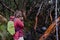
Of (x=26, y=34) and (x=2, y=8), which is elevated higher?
(x=2, y=8)

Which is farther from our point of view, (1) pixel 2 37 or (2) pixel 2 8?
(2) pixel 2 8

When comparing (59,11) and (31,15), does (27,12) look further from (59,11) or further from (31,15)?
(59,11)

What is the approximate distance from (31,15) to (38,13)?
0.71 feet

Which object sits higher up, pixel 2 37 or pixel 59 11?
pixel 59 11

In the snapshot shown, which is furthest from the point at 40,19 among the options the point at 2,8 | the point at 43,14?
the point at 2,8

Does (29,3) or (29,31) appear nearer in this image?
(29,31)

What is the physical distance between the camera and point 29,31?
8.54 ft

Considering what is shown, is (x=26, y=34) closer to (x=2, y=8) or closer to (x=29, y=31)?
(x=29, y=31)

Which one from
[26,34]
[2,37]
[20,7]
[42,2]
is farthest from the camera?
[20,7]

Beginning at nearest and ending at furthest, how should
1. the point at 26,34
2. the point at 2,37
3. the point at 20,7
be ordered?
the point at 2,37 < the point at 26,34 < the point at 20,7

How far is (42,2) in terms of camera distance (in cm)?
276

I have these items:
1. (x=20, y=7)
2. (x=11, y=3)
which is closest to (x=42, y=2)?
(x=20, y=7)

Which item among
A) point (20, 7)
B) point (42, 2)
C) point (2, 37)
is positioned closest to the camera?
point (2, 37)

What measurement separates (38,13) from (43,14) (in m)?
0.14
